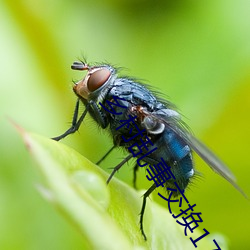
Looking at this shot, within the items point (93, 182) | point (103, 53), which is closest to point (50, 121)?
point (103, 53)

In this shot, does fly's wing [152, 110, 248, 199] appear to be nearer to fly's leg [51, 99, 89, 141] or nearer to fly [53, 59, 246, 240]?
fly [53, 59, 246, 240]

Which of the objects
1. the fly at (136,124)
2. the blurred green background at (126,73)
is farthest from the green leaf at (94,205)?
the blurred green background at (126,73)

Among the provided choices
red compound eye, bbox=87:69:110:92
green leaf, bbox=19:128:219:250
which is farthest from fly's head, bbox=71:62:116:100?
green leaf, bbox=19:128:219:250

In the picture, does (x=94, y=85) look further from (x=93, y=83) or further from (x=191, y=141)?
(x=191, y=141)

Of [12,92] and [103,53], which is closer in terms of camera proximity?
[12,92]

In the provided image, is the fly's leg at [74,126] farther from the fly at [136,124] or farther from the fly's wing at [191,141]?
the fly's wing at [191,141]

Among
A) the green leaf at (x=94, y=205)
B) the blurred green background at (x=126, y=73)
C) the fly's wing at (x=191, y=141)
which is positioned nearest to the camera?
the green leaf at (x=94, y=205)

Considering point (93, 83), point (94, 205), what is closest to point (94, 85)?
point (93, 83)

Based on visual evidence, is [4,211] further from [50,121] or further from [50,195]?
[50,195]
